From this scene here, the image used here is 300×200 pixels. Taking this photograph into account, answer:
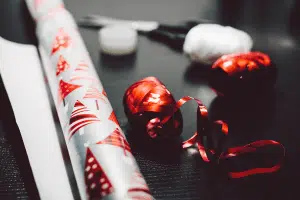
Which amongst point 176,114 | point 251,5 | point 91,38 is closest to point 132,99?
point 176,114

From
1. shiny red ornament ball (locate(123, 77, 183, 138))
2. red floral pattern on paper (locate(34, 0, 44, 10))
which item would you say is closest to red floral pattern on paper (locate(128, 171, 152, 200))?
shiny red ornament ball (locate(123, 77, 183, 138))

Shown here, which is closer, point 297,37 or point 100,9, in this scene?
point 297,37

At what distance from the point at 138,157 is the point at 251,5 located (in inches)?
24.1

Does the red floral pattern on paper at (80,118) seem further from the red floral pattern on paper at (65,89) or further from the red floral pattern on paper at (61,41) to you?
the red floral pattern on paper at (61,41)

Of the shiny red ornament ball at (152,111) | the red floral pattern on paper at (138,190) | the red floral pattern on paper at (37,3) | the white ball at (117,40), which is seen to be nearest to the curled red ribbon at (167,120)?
the shiny red ornament ball at (152,111)

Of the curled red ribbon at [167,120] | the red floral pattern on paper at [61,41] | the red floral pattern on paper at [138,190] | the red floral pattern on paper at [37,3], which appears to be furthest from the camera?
the red floral pattern on paper at [37,3]

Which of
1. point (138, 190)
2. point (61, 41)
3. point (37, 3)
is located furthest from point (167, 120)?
point (37, 3)

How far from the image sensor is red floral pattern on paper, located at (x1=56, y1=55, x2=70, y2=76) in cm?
61

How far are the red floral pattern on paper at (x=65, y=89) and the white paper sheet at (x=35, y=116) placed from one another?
4 centimetres

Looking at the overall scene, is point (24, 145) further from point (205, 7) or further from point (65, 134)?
point (205, 7)

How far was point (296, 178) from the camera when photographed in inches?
20.0

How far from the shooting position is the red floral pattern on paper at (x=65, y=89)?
558 mm

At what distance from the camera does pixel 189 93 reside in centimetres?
66

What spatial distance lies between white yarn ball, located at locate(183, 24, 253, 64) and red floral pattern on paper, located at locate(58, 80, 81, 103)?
242 mm
